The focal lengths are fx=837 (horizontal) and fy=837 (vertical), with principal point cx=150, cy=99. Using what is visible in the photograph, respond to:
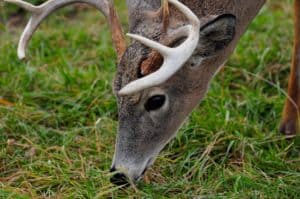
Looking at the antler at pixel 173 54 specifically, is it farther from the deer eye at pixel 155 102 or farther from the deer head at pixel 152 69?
the deer eye at pixel 155 102

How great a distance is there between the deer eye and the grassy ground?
467mm

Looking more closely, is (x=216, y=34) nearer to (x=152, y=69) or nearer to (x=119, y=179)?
(x=152, y=69)

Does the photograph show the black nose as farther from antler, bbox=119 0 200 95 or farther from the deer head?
antler, bbox=119 0 200 95

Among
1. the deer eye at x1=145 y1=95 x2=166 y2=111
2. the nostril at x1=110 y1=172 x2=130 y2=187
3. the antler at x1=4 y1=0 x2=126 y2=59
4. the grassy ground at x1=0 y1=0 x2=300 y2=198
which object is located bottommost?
the grassy ground at x1=0 y1=0 x2=300 y2=198

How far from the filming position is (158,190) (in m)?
5.02

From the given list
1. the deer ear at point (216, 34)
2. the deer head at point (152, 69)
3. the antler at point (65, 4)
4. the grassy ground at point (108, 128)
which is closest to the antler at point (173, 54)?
the deer head at point (152, 69)

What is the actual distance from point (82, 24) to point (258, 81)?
2271 millimetres

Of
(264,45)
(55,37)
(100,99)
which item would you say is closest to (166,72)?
(100,99)

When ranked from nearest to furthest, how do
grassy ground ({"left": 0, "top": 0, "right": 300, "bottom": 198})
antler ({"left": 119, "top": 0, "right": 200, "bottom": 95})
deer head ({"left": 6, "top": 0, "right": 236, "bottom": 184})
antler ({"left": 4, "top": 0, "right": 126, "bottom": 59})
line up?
1. antler ({"left": 119, "top": 0, "right": 200, "bottom": 95})
2. deer head ({"left": 6, "top": 0, "right": 236, "bottom": 184})
3. antler ({"left": 4, "top": 0, "right": 126, "bottom": 59})
4. grassy ground ({"left": 0, "top": 0, "right": 300, "bottom": 198})

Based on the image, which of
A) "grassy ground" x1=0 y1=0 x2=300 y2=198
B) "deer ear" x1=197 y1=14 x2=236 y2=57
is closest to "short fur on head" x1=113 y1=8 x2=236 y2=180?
"deer ear" x1=197 y1=14 x2=236 y2=57

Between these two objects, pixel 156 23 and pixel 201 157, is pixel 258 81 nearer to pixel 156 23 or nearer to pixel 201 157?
pixel 201 157

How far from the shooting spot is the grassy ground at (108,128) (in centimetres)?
512

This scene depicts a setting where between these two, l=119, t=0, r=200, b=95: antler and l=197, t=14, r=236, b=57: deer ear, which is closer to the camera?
l=119, t=0, r=200, b=95: antler

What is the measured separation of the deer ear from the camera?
479 cm
